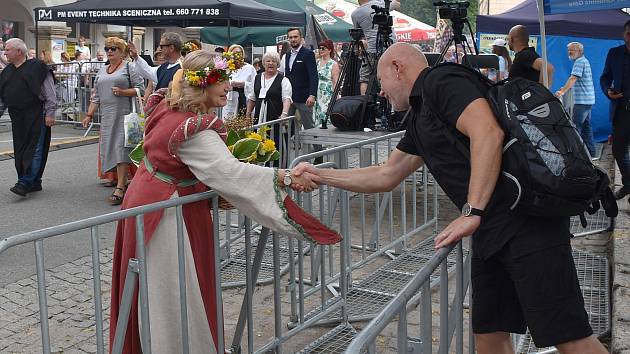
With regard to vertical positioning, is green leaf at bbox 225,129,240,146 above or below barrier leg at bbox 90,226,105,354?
above

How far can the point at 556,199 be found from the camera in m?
2.87

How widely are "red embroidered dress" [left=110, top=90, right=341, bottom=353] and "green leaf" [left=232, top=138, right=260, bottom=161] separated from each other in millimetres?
179

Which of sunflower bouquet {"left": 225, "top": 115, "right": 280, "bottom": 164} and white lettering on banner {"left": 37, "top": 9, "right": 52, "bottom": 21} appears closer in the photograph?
sunflower bouquet {"left": 225, "top": 115, "right": 280, "bottom": 164}

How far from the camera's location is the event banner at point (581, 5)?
6961 millimetres

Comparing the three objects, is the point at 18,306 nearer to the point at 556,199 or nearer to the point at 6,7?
the point at 556,199

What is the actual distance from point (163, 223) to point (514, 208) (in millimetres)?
1639

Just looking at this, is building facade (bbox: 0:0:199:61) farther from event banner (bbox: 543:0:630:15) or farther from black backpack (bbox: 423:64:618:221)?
black backpack (bbox: 423:64:618:221)

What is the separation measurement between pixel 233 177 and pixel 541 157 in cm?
144

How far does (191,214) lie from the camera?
3.81 meters

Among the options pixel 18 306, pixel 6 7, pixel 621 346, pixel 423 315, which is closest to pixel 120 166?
pixel 18 306

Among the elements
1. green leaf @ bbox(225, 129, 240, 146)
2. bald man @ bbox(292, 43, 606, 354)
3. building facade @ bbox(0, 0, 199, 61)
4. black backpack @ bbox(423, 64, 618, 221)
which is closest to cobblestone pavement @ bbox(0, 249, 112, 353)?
green leaf @ bbox(225, 129, 240, 146)

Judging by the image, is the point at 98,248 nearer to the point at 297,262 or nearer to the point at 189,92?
the point at 189,92

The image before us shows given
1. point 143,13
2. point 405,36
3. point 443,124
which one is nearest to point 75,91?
point 143,13

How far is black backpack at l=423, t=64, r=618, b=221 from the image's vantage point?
286 cm
